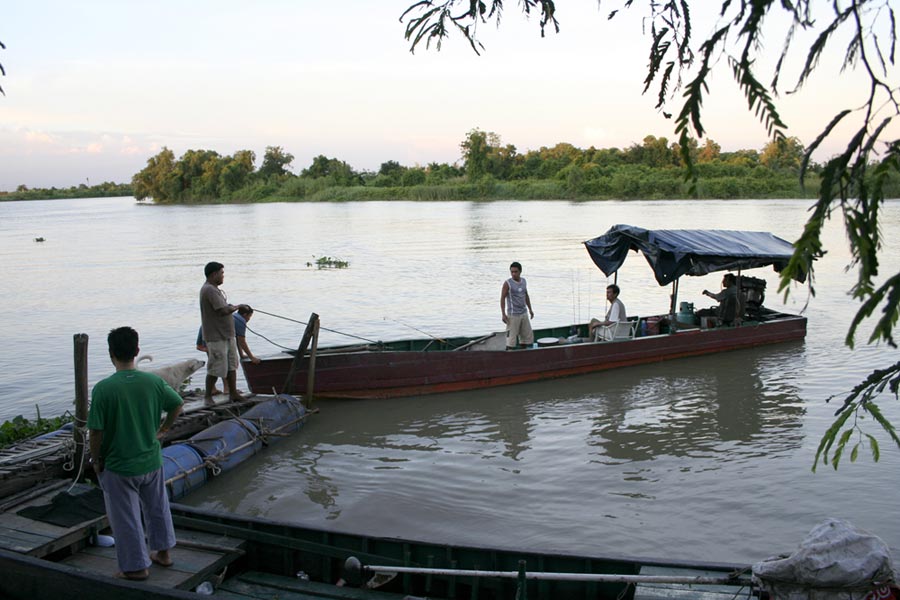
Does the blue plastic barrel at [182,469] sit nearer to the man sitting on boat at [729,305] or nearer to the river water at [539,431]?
the river water at [539,431]

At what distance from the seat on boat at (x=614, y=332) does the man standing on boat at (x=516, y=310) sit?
4.52ft

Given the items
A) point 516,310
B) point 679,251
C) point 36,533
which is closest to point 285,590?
point 36,533

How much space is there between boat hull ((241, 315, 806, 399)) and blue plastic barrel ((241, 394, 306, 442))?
776 millimetres

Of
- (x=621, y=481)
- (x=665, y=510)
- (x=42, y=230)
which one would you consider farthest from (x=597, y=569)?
(x=42, y=230)

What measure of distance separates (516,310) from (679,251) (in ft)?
11.0

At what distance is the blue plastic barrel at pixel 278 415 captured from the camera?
9.75 meters

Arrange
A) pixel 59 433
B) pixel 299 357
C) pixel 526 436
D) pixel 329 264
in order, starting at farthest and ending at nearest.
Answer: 1. pixel 329 264
2. pixel 299 357
3. pixel 526 436
4. pixel 59 433

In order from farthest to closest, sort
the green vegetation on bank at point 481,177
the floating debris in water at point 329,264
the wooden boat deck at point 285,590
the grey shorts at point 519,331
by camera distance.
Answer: the green vegetation on bank at point 481,177 → the floating debris in water at point 329,264 → the grey shorts at point 519,331 → the wooden boat deck at point 285,590

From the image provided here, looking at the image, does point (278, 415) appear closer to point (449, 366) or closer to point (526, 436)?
point (449, 366)

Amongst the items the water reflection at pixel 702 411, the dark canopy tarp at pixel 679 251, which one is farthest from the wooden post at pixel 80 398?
the dark canopy tarp at pixel 679 251

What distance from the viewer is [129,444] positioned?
15.5ft

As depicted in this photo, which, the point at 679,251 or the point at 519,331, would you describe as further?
the point at 679,251

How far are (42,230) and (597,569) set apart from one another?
197 feet

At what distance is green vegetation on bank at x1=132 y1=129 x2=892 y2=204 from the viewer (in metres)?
74.8
